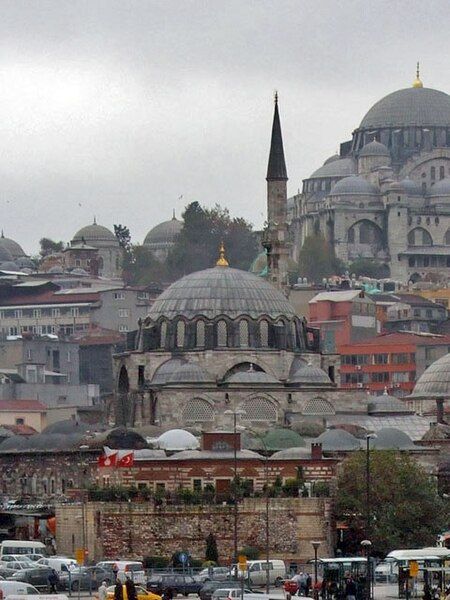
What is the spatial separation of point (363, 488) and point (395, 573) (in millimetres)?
11784

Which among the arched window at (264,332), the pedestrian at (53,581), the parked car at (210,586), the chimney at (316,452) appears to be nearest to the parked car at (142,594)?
the parked car at (210,586)

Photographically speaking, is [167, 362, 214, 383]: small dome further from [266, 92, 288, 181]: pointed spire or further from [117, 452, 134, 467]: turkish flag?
[117, 452, 134, 467]: turkish flag

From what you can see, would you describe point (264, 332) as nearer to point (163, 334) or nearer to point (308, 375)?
point (308, 375)

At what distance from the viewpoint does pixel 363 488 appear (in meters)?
92.3

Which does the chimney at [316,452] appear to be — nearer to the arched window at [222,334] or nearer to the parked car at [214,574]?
the parked car at [214,574]

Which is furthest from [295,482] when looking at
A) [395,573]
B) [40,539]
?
[395,573]

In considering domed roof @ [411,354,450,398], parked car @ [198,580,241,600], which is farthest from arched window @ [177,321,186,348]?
parked car @ [198,580,241,600]

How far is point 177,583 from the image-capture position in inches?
3076

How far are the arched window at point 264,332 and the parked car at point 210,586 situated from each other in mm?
42598

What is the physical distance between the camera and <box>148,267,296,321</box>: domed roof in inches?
4680

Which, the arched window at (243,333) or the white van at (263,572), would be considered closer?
the white van at (263,572)

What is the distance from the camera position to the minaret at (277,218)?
126 meters

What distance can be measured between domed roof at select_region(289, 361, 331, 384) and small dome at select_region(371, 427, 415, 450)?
977cm

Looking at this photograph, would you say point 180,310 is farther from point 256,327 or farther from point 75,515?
point 75,515
